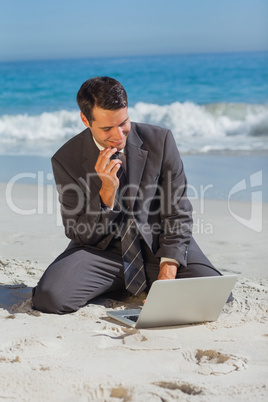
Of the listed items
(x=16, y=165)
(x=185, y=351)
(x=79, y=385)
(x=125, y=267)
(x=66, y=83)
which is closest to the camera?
(x=79, y=385)

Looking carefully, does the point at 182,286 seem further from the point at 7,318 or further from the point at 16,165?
the point at 16,165

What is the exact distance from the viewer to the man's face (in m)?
3.45

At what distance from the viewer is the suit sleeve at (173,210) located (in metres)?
3.70

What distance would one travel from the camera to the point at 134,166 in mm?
3684

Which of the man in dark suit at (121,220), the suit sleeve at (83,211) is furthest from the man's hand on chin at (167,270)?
the suit sleeve at (83,211)

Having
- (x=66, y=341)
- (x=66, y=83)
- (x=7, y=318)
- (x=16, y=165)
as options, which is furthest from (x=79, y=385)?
(x=66, y=83)

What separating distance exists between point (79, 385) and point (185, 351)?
631 millimetres

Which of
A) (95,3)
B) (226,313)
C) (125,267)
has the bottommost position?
(226,313)

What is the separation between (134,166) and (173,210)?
13.7 inches

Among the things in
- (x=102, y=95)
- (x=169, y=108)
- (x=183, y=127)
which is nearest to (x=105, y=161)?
(x=102, y=95)

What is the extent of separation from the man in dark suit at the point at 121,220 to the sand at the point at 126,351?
158 mm

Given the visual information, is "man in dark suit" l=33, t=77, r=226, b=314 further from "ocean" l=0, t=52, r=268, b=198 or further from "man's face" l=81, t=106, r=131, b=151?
"ocean" l=0, t=52, r=268, b=198

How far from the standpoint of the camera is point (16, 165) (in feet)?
30.7

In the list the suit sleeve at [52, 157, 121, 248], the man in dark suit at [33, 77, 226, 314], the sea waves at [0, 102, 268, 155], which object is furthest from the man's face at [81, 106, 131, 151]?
the sea waves at [0, 102, 268, 155]
